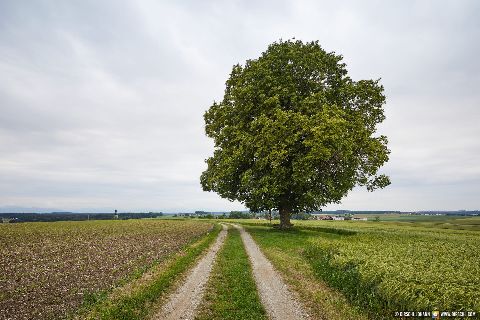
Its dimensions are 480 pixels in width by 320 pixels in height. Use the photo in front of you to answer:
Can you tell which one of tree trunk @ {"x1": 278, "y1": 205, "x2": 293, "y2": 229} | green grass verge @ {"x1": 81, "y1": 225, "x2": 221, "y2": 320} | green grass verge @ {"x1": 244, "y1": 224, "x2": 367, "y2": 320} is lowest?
green grass verge @ {"x1": 244, "y1": 224, "x2": 367, "y2": 320}

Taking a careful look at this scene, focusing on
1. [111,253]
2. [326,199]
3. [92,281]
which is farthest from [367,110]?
[92,281]

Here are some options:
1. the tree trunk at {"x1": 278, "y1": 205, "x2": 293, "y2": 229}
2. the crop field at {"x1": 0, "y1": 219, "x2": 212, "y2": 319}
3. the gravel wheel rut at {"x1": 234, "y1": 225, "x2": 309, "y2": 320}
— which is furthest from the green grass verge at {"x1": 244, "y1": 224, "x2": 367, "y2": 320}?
the tree trunk at {"x1": 278, "y1": 205, "x2": 293, "y2": 229}

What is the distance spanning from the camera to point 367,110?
147 feet

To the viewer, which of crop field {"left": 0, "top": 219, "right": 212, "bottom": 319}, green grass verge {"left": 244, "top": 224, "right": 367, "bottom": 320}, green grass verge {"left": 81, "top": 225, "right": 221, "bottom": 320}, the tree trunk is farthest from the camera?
the tree trunk

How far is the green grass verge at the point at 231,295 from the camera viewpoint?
12.8 meters

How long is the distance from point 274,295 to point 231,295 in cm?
199

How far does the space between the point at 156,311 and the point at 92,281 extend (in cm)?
638

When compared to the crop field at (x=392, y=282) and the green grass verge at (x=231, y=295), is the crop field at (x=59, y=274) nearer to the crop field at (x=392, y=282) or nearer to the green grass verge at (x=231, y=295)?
the green grass verge at (x=231, y=295)

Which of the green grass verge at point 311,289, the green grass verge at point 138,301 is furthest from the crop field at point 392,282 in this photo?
the green grass verge at point 138,301

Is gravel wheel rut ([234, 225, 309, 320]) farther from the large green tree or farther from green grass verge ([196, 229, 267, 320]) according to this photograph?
the large green tree

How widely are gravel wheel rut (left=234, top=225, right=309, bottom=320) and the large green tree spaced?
18.5 m

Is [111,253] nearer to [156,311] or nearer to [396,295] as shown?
[156,311]

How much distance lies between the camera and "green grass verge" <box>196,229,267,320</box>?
12758 mm

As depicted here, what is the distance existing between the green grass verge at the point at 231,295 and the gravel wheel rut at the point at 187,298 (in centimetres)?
38
